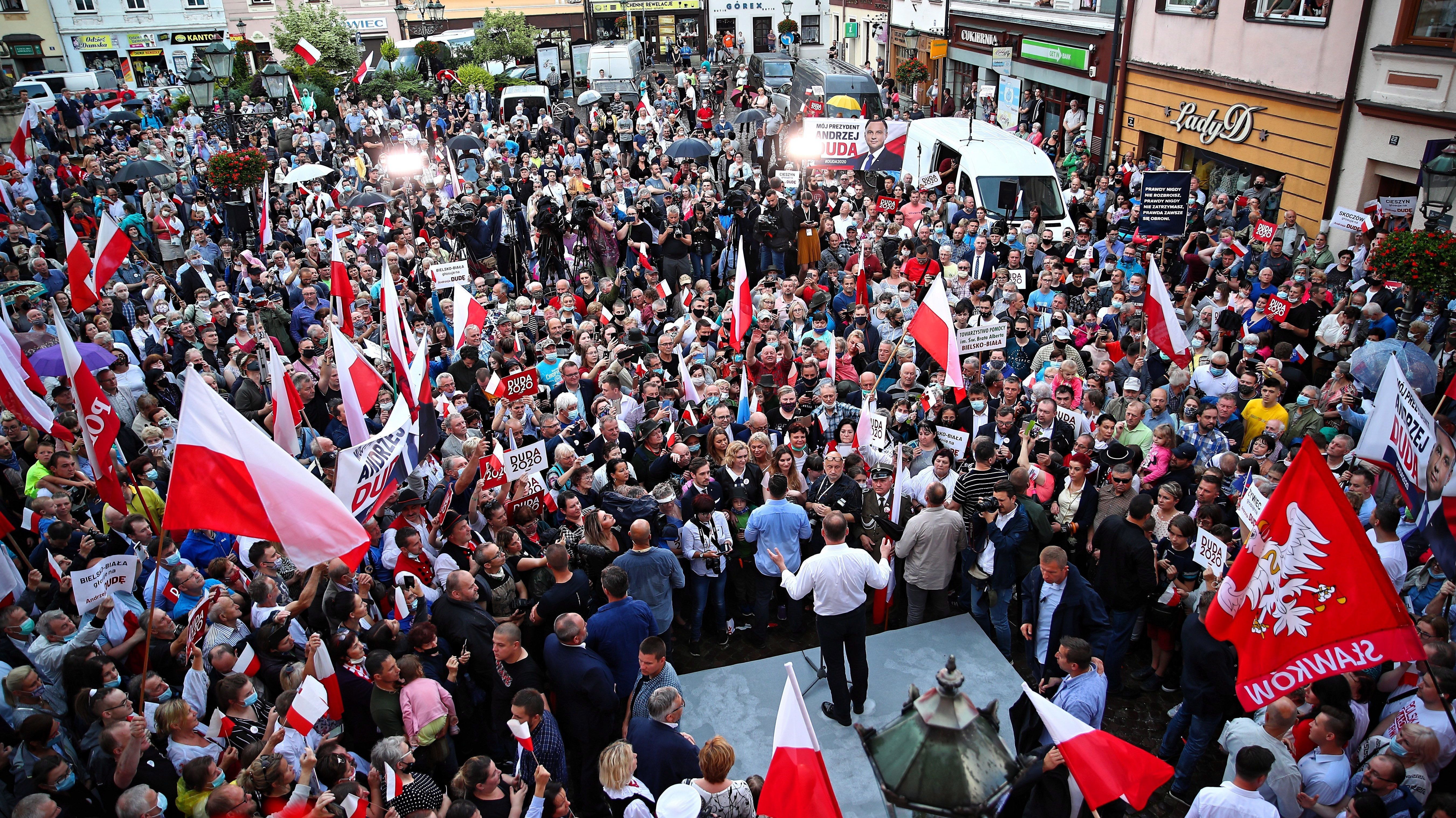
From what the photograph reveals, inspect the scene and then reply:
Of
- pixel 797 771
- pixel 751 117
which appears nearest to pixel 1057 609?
pixel 797 771

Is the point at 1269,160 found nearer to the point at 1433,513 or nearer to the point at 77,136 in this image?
the point at 1433,513

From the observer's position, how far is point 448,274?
11641 mm

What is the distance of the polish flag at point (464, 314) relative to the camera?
383 inches

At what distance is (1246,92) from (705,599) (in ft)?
50.9

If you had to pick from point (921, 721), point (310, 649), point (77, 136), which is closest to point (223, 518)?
point (310, 649)

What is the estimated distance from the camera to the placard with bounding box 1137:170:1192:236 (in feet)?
40.7

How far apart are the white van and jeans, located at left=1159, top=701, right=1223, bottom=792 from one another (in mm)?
10197

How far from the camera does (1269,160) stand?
16188 mm

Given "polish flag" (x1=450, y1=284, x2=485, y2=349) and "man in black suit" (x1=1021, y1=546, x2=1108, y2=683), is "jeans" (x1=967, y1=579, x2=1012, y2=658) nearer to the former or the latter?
"man in black suit" (x1=1021, y1=546, x2=1108, y2=683)

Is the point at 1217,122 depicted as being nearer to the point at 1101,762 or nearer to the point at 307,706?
the point at 1101,762

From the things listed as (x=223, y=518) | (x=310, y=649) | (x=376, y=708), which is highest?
(x=223, y=518)

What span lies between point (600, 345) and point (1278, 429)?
6733 mm

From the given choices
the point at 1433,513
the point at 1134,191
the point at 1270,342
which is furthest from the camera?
the point at 1134,191

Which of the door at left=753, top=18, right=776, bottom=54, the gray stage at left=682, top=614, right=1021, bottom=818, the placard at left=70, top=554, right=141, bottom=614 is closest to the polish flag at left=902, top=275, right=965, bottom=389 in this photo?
the gray stage at left=682, top=614, right=1021, bottom=818
